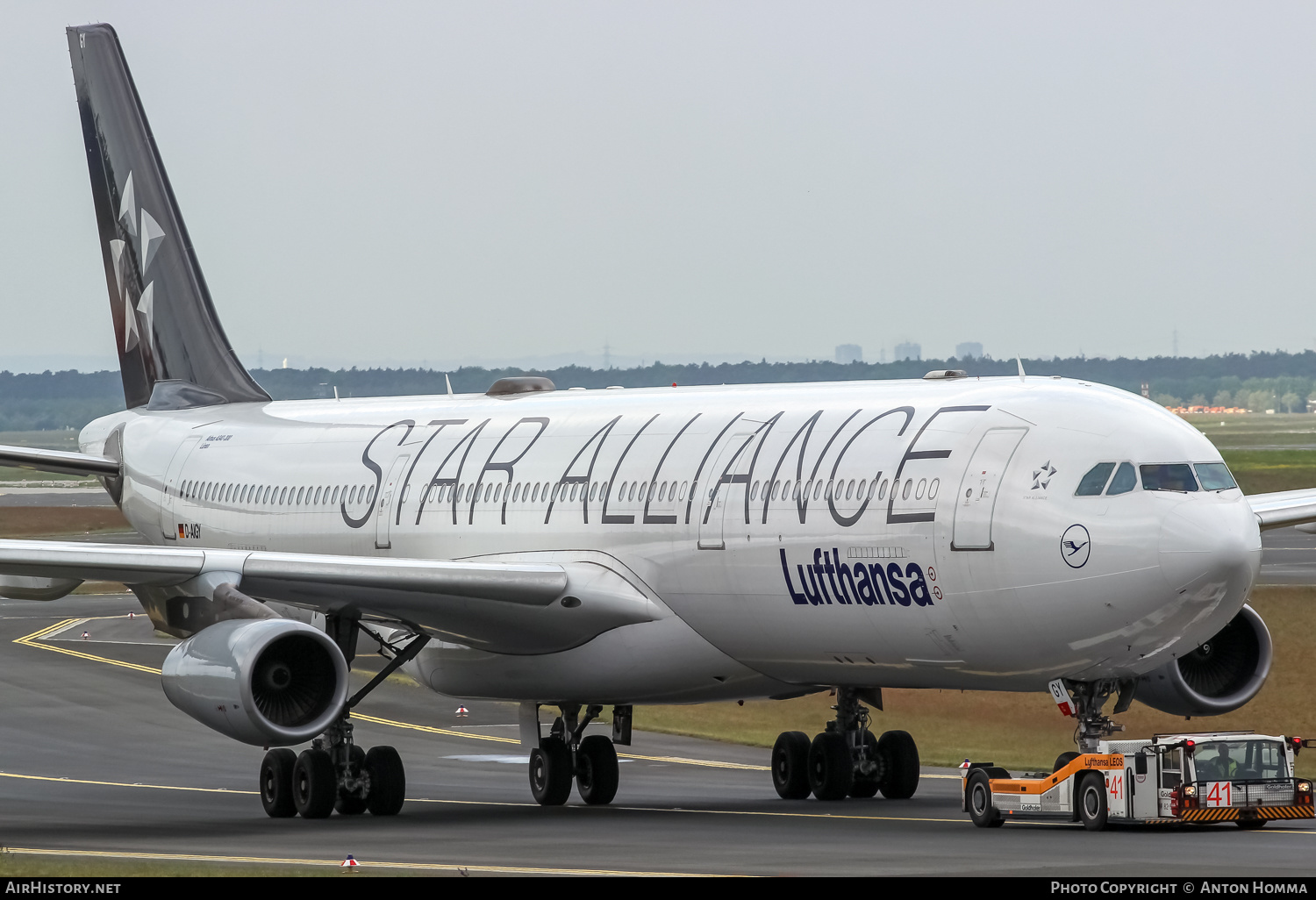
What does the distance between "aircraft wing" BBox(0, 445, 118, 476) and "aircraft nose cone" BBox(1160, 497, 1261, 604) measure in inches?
681

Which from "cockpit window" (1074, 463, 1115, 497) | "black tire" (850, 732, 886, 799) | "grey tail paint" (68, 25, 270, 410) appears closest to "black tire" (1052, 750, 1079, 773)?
"cockpit window" (1074, 463, 1115, 497)

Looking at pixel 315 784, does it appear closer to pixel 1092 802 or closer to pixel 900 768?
pixel 900 768

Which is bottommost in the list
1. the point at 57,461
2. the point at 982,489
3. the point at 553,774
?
the point at 553,774

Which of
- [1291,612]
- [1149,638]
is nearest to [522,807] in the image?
[1149,638]

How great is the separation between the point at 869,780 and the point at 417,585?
7432mm

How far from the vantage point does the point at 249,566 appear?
2466cm

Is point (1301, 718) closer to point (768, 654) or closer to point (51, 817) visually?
point (768, 654)

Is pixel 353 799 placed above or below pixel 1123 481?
below

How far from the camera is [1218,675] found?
24.6 meters

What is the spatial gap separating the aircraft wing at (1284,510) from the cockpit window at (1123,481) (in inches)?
227

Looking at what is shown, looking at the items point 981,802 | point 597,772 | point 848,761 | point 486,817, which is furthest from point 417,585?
point 981,802

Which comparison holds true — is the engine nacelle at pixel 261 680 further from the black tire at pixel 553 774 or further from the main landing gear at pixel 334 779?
the black tire at pixel 553 774

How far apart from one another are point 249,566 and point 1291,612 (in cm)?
2774

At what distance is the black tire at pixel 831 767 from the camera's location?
1102 inches
